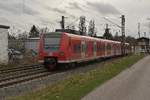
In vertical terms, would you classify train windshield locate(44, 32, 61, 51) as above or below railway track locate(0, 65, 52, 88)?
above

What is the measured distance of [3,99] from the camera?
45.5 feet

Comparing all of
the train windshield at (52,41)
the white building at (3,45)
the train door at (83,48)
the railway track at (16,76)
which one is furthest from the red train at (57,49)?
the white building at (3,45)

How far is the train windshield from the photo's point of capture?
29.3 m

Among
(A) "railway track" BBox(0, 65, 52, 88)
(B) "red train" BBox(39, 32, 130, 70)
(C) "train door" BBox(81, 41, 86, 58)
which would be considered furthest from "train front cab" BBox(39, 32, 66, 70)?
(C) "train door" BBox(81, 41, 86, 58)

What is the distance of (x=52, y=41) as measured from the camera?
96.7ft

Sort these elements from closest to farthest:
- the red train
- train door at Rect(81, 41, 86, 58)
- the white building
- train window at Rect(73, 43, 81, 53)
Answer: the red train → train window at Rect(73, 43, 81, 53) → train door at Rect(81, 41, 86, 58) → the white building

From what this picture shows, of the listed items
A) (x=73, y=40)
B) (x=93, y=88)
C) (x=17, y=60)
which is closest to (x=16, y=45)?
(x=17, y=60)

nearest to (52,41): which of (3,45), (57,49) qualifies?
(57,49)

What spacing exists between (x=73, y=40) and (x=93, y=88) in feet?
48.3

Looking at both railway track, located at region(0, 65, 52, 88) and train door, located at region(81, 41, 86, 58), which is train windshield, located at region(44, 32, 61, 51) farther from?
train door, located at region(81, 41, 86, 58)

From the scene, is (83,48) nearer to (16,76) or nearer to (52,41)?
(52,41)

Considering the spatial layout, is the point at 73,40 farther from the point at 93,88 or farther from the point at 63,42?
the point at 93,88

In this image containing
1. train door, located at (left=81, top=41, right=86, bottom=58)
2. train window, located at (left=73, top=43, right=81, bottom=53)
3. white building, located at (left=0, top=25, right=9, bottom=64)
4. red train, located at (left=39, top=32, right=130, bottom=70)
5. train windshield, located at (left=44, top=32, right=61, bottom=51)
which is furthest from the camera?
white building, located at (left=0, top=25, right=9, bottom=64)

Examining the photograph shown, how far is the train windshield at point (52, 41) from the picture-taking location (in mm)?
29312
